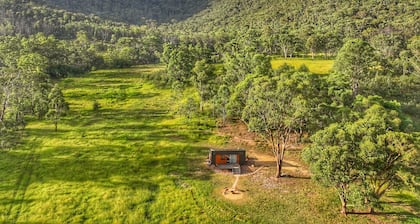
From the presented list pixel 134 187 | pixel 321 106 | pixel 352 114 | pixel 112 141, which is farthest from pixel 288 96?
pixel 112 141

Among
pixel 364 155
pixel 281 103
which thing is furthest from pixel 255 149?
pixel 364 155

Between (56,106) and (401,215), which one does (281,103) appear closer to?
(401,215)

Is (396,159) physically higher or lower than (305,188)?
higher

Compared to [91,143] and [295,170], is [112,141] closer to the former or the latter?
[91,143]

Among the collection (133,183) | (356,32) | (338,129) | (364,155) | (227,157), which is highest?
(356,32)

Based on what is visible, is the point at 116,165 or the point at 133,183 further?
the point at 116,165

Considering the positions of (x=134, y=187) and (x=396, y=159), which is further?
(x=134, y=187)

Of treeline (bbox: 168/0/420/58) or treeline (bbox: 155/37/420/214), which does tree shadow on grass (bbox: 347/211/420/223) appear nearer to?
treeline (bbox: 155/37/420/214)
